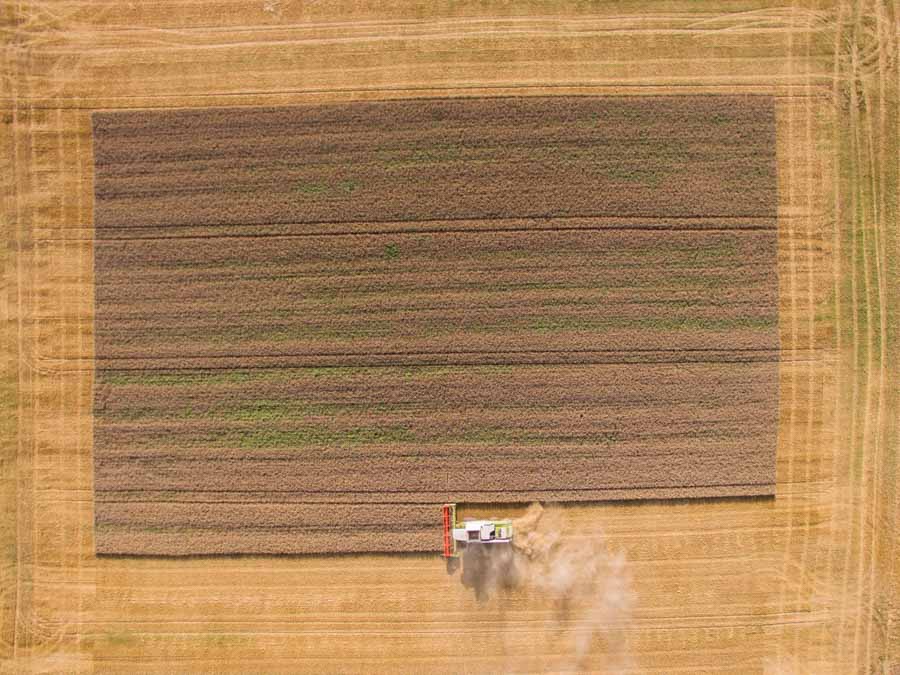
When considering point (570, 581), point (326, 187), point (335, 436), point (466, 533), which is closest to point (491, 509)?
point (466, 533)

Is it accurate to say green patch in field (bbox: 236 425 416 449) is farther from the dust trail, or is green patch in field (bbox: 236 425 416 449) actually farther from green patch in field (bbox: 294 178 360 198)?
green patch in field (bbox: 294 178 360 198)

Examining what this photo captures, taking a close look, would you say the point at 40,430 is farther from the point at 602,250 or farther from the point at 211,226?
Result: the point at 602,250

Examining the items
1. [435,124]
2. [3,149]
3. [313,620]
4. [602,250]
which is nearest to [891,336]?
[602,250]

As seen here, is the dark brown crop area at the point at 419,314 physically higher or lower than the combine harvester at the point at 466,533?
higher

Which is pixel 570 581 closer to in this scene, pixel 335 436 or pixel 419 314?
pixel 335 436

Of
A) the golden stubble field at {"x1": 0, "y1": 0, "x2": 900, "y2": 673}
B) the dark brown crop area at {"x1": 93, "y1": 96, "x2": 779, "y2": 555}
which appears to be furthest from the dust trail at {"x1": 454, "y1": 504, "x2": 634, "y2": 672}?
the dark brown crop area at {"x1": 93, "y1": 96, "x2": 779, "y2": 555}

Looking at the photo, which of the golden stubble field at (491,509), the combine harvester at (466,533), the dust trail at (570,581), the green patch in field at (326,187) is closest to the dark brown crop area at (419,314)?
the green patch in field at (326,187)

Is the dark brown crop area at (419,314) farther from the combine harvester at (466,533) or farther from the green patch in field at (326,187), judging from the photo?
the combine harvester at (466,533)
